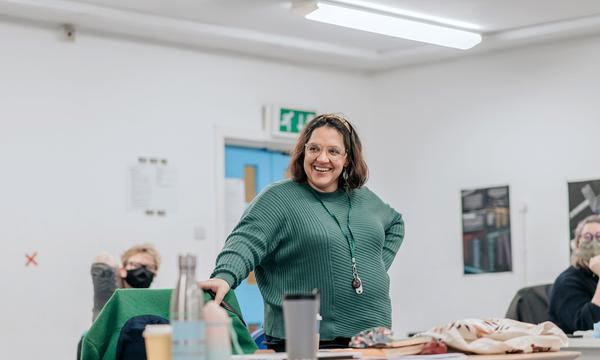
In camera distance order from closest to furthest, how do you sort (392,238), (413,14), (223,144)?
(392,238), (413,14), (223,144)

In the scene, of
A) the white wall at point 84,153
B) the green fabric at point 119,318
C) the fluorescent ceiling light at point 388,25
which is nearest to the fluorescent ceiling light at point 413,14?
the fluorescent ceiling light at point 388,25

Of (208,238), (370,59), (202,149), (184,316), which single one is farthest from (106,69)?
(184,316)

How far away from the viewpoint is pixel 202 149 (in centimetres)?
657

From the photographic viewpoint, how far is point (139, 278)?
5176mm

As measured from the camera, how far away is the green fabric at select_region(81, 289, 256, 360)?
255 cm

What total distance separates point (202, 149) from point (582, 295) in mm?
2701

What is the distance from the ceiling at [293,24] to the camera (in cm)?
580

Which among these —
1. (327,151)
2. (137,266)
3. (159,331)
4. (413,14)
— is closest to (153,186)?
(137,266)

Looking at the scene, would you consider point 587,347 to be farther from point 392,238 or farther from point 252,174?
point 252,174

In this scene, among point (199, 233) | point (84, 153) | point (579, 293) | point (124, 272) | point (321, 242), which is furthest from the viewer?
point (199, 233)

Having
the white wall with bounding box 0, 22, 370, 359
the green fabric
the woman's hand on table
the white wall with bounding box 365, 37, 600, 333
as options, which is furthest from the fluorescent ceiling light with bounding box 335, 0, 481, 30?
the green fabric

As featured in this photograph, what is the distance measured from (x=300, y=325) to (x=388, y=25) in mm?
4397

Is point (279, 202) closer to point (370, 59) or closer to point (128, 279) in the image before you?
point (128, 279)

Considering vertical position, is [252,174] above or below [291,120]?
below
